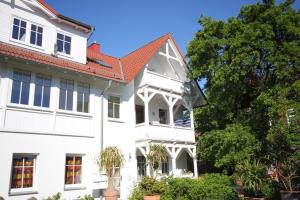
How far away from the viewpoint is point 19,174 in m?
11.4

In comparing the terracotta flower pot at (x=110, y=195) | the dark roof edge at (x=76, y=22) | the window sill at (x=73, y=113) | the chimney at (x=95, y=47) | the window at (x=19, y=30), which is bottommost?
the terracotta flower pot at (x=110, y=195)

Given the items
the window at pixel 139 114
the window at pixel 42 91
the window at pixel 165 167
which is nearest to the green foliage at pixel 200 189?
the window at pixel 165 167

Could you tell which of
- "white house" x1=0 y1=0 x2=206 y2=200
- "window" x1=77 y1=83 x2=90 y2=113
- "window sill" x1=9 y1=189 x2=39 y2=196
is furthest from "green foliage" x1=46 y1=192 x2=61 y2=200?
"window" x1=77 y1=83 x2=90 y2=113

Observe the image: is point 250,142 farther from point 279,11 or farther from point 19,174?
point 19,174

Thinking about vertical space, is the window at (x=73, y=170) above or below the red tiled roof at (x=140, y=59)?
below

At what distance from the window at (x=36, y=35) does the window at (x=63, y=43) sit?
39.0 inches

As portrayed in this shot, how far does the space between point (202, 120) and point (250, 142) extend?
7.96 metres

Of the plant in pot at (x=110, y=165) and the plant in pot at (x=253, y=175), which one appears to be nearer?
the plant in pot at (x=110, y=165)

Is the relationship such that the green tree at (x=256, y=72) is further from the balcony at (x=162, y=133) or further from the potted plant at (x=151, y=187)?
the potted plant at (x=151, y=187)

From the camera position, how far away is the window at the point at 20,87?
1197cm

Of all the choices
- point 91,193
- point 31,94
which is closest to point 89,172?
point 91,193

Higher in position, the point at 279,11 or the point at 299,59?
the point at 279,11

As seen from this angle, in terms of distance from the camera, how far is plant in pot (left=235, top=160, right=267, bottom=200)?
565 inches

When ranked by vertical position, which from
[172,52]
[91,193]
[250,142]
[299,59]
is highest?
[172,52]
